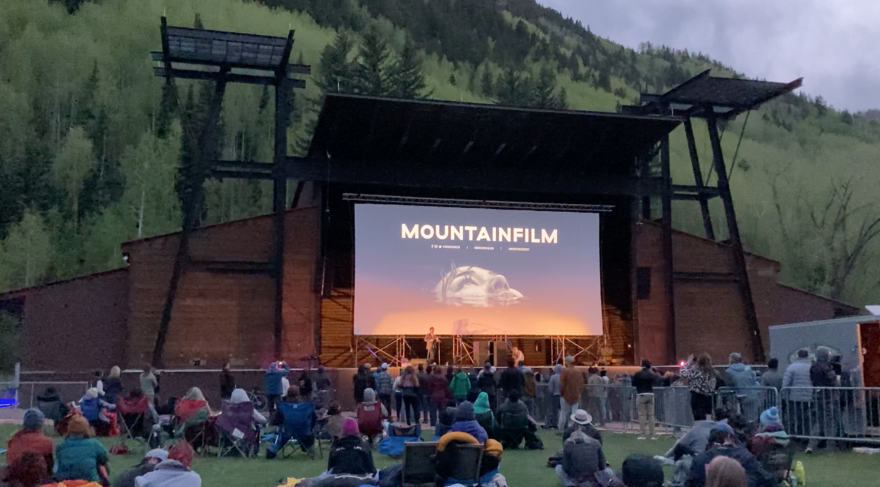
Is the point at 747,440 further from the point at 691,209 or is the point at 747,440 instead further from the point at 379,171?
the point at 691,209

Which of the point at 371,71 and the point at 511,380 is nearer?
the point at 511,380

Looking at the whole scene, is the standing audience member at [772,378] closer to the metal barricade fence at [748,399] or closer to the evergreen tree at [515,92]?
the metal barricade fence at [748,399]

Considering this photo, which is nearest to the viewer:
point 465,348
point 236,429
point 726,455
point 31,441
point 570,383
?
point 726,455

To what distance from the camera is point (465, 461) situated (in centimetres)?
721

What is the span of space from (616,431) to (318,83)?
39.0 meters

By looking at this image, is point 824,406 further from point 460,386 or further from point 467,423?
point 460,386

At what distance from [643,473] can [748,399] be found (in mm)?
6311

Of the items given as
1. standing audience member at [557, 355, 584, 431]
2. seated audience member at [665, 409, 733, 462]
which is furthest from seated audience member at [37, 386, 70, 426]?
seated audience member at [665, 409, 733, 462]

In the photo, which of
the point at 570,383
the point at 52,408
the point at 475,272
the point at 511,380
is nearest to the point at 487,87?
the point at 475,272

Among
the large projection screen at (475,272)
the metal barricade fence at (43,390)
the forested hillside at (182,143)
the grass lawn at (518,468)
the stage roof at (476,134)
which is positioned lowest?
the grass lawn at (518,468)

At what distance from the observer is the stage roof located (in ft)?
67.7

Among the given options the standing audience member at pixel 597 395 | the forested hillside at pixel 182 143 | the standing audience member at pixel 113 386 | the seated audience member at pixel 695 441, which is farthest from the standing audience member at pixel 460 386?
the forested hillside at pixel 182 143

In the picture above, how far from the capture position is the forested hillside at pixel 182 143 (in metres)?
38.7

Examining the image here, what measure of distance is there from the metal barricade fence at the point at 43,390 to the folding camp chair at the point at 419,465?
45.2 feet
